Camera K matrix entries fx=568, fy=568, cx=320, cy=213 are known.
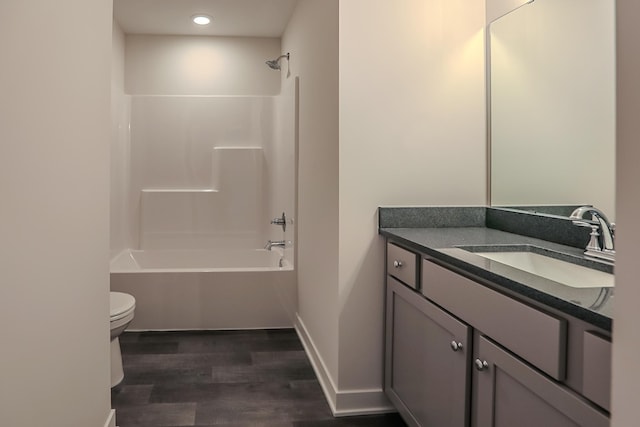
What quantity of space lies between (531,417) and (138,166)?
4337 mm

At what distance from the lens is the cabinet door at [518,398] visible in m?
1.20

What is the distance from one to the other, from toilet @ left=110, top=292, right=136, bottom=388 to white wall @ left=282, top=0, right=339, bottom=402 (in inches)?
39.4

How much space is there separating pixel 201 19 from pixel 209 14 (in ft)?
0.55

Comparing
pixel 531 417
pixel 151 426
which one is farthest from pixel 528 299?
pixel 151 426

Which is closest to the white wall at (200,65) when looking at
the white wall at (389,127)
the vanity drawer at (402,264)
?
the white wall at (389,127)

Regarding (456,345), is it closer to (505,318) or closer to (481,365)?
(481,365)

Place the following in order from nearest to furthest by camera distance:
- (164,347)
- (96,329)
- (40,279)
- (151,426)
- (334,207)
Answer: (40,279), (96,329), (151,426), (334,207), (164,347)

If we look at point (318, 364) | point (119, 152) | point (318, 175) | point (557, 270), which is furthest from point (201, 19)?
point (557, 270)

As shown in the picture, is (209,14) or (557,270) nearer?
(557,270)

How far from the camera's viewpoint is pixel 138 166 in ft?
16.5

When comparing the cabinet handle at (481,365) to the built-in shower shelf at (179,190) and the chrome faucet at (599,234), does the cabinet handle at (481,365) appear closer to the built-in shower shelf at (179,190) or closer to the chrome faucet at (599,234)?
the chrome faucet at (599,234)

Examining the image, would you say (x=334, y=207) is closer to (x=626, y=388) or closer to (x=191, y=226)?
(x=626, y=388)

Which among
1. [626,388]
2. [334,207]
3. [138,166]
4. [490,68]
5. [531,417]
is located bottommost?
[531,417]

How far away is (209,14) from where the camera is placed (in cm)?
438
